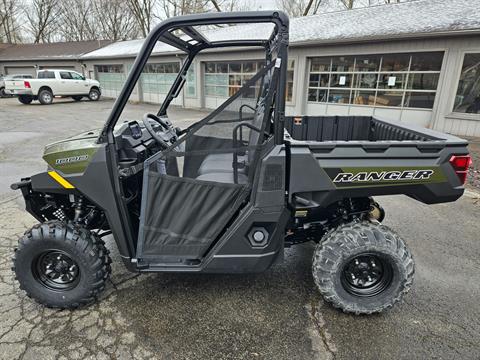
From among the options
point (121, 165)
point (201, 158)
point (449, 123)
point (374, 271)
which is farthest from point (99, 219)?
point (449, 123)

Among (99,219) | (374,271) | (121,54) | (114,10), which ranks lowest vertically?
(374,271)

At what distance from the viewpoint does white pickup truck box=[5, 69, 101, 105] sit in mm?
18019

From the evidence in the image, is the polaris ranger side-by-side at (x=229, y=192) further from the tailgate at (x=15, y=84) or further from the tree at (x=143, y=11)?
the tree at (x=143, y=11)

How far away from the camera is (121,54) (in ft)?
68.6

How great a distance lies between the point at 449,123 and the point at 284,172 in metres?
9.71

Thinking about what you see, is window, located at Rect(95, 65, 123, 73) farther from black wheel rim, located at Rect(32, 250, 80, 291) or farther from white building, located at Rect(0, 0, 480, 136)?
black wheel rim, located at Rect(32, 250, 80, 291)

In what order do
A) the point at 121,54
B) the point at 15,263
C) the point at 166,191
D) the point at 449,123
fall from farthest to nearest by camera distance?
the point at 121,54, the point at 449,123, the point at 15,263, the point at 166,191

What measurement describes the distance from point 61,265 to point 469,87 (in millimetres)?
10999

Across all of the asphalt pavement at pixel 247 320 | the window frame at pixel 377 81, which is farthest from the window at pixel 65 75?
the asphalt pavement at pixel 247 320

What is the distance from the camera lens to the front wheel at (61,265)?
2.35 metres

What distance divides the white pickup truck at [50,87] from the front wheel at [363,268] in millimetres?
20879

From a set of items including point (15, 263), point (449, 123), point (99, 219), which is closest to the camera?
point (15, 263)

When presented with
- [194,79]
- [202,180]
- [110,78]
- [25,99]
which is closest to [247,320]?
[202,180]

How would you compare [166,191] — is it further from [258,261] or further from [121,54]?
[121,54]
